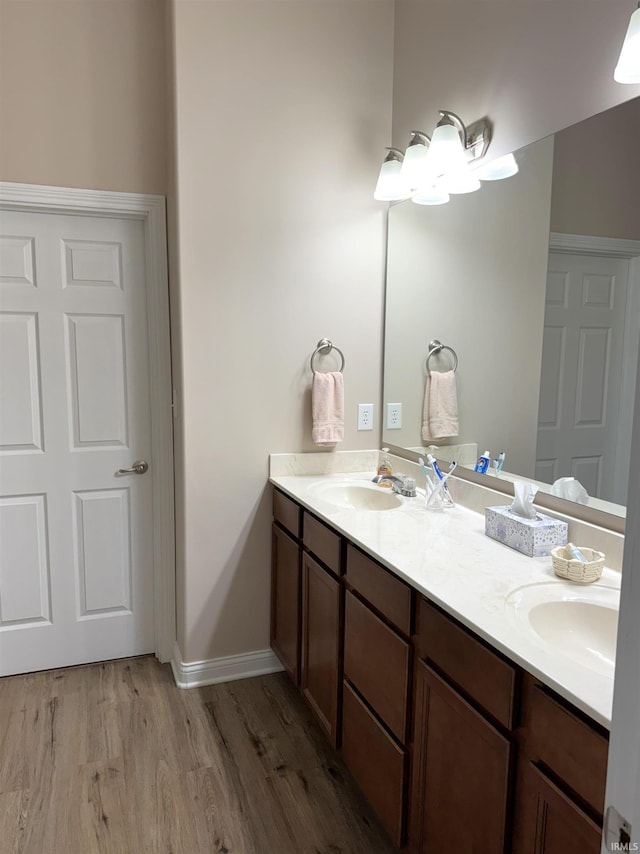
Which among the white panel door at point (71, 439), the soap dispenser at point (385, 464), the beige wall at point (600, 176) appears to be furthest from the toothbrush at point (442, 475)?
the white panel door at point (71, 439)

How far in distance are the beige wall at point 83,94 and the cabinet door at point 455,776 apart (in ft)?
7.30

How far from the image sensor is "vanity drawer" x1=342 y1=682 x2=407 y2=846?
1611 mm

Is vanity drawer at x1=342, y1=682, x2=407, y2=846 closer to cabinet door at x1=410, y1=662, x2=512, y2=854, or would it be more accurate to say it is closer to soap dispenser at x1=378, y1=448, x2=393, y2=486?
cabinet door at x1=410, y1=662, x2=512, y2=854

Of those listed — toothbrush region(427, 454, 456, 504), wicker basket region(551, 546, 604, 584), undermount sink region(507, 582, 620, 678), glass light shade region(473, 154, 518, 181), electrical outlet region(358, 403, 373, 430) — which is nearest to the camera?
undermount sink region(507, 582, 620, 678)

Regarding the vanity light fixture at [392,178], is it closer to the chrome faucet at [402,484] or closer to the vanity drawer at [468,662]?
the chrome faucet at [402,484]

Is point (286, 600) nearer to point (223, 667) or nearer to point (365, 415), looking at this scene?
point (223, 667)

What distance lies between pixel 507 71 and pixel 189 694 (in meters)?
2.53

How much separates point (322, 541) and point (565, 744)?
113 centimetres

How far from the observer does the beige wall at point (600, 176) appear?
152 cm

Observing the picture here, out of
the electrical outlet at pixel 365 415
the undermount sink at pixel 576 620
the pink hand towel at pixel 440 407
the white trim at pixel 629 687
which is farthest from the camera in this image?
the electrical outlet at pixel 365 415

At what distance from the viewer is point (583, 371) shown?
1.73 m

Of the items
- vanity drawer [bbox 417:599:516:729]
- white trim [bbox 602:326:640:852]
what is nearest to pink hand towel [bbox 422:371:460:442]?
vanity drawer [bbox 417:599:516:729]

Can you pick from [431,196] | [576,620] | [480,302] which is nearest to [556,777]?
[576,620]

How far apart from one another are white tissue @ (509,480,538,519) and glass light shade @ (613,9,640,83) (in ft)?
3.45
